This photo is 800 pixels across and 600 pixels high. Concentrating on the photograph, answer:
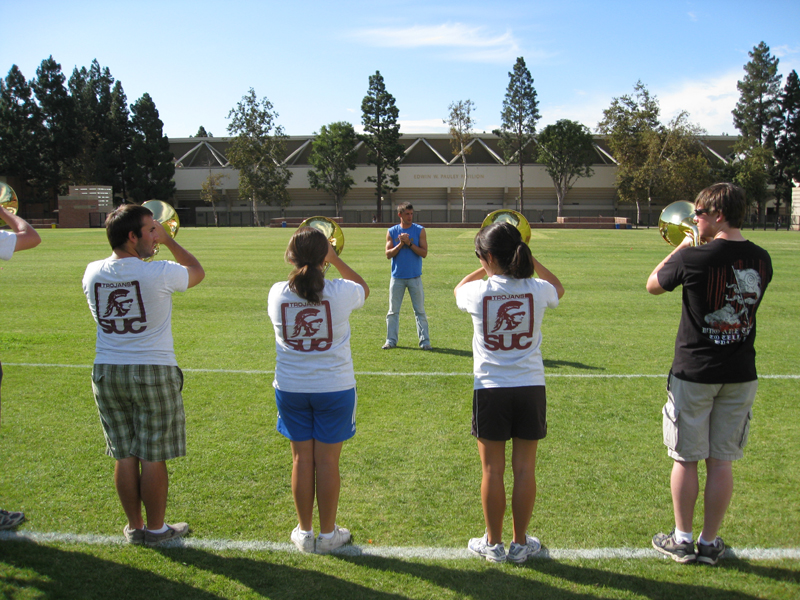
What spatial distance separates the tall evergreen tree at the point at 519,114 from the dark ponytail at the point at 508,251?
66.2 m

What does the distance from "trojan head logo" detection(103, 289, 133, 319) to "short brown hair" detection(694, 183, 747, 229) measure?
10.3 feet

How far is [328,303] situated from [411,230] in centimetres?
498

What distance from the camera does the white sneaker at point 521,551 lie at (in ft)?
10.6

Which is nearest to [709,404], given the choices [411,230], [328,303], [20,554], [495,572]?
[495,572]

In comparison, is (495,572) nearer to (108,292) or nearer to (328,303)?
(328,303)

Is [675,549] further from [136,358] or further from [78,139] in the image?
[78,139]

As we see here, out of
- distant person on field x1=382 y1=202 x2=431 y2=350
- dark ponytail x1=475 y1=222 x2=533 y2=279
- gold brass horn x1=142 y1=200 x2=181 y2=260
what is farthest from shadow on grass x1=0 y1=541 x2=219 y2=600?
distant person on field x1=382 y1=202 x2=431 y2=350

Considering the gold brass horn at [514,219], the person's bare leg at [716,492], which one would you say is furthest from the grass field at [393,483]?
the gold brass horn at [514,219]

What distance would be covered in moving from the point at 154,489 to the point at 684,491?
115 inches

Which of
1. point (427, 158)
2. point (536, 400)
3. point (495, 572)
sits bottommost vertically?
point (495, 572)

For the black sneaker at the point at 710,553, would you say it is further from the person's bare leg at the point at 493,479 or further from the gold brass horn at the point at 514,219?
the gold brass horn at the point at 514,219

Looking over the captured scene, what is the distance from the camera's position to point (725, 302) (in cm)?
303

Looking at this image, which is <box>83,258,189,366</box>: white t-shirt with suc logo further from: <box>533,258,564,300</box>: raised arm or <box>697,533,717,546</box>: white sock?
<box>697,533,717,546</box>: white sock

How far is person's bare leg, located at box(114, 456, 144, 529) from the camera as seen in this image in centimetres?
331
